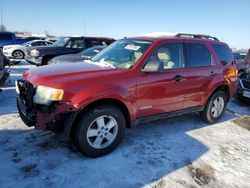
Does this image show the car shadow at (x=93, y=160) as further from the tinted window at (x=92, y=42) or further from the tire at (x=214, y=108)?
the tinted window at (x=92, y=42)

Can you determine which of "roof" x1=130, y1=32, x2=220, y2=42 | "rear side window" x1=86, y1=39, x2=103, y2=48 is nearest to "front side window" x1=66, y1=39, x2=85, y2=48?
"rear side window" x1=86, y1=39, x2=103, y2=48

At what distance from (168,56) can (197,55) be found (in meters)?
0.84

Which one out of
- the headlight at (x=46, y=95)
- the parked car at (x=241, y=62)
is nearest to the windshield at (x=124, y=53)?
the headlight at (x=46, y=95)

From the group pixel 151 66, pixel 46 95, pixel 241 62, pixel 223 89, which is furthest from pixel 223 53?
pixel 241 62

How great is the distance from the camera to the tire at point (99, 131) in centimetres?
358

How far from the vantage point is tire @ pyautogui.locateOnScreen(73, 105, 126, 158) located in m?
3.58

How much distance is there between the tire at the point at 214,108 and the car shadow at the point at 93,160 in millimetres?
924

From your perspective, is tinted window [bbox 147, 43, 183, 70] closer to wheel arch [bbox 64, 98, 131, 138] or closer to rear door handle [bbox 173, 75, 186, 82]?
rear door handle [bbox 173, 75, 186, 82]

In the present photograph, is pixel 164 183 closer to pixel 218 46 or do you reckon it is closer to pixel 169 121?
pixel 169 121

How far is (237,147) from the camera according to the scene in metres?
4.66

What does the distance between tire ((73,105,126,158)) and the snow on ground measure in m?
0.15

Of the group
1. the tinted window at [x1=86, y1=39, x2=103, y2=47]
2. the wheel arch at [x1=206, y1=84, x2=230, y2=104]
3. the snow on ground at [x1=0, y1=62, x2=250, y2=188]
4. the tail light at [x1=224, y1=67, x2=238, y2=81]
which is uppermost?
the tinted window at [x1=86, y1=39, x2=103, y2=47]

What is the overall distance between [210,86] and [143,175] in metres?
2.74

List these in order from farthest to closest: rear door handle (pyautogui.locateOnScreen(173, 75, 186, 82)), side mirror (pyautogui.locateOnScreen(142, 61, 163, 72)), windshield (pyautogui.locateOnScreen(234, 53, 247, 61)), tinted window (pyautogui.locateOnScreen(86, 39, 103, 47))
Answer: windshield (pyautogui.locateOnScreen(234, 53, 247, 61)), tinted window (pyautogui.locateOnScreen(86, 39, 103, 47)), rear door handle (pyautogui.locateOnScreen(173, 75, 186, 82)), side mirror (pyautogui.locateOnScreen(142, 61, 163, 72))
